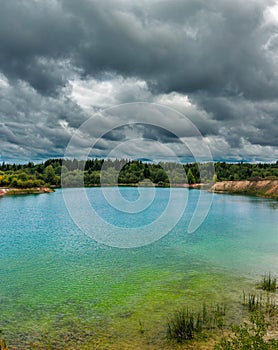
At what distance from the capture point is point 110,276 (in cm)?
2328

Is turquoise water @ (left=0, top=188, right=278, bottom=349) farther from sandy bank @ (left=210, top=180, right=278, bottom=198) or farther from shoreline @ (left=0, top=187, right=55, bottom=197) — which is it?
shoreline @ (left=0, top=187, right=55, bottom=197)

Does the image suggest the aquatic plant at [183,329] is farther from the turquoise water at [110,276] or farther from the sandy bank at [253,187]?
the sandy bank at [253,187]

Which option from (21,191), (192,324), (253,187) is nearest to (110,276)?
(192,324)

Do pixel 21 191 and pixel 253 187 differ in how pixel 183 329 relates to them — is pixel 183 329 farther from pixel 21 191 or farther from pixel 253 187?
pixel 253 187

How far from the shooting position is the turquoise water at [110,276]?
15.4 m

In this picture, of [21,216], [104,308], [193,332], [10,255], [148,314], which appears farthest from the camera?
[21,216]

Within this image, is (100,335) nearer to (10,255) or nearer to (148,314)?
(148,314)

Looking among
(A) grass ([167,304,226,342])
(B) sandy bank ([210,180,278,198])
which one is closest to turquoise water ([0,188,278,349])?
(A) grass ([167,304,226,342])

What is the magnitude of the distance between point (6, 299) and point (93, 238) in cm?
2024

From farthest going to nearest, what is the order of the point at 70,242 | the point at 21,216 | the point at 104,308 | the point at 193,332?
the point at 21,216
the point at 70,242
the point at 104,308
the point at 193,332

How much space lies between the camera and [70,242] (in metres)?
35.8

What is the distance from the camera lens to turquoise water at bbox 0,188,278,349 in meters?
15.4

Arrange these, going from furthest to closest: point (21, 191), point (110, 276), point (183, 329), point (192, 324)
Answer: point (21, 191) < point (110, 276) < point (192, 324) < point (183, 329)

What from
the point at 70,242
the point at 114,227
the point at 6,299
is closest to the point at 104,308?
the point at 6,299
